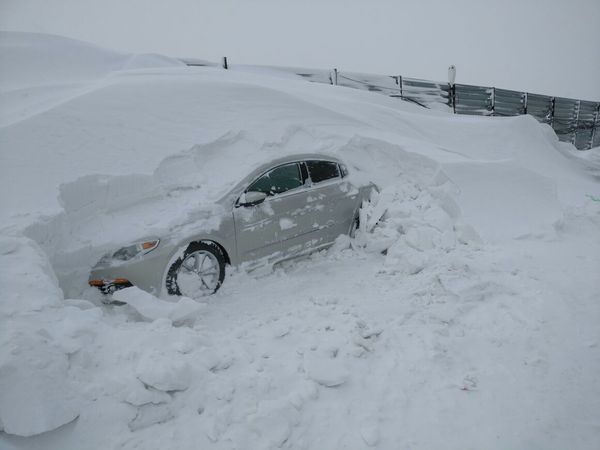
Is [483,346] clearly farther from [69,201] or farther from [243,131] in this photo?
[243,131]

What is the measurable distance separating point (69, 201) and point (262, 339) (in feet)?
10.8

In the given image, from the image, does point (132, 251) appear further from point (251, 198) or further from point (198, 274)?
point (251, 198)

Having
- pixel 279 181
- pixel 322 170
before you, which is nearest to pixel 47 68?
pixel 279 181

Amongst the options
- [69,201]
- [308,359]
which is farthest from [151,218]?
[308,359]

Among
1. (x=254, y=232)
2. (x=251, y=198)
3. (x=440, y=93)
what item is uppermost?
(x=440, y=93)

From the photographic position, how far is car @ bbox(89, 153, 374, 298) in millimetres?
4215

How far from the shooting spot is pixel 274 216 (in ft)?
16.8

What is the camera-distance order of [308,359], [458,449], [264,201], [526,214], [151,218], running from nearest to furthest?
[458,449]
[308,359]
[151,218]
[264,201]
[526,214]

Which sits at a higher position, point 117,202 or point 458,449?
point 117,202

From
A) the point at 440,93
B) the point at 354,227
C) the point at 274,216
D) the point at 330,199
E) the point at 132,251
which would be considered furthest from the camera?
the point at 440,93

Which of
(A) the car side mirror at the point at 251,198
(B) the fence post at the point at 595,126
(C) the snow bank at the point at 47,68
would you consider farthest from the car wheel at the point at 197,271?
(B) the fence post at the point at 595,126

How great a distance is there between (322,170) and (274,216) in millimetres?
1174

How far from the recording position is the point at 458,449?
243 cm

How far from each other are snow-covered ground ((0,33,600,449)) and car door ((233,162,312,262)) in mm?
403
